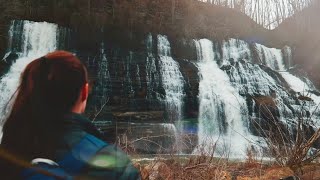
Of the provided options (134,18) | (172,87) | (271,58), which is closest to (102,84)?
(172,87)

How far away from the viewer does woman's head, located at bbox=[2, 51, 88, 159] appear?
1.53 meters

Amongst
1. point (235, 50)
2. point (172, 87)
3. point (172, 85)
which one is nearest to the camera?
point (172, 87)

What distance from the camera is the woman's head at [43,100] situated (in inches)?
60.4

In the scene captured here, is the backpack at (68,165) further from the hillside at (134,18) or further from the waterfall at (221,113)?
the hillside at (134,18)

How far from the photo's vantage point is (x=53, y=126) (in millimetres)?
1545

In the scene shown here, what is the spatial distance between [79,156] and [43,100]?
0.28 m

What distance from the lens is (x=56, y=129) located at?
5.04 feet

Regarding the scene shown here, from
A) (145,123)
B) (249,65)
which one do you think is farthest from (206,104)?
(249,65)

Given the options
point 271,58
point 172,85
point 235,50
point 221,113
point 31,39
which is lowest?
point 221,113

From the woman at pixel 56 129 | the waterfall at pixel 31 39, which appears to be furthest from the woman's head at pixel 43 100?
the waterfall at pixel 31 39

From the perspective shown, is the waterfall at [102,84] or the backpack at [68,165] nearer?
the backpack at [68,165]

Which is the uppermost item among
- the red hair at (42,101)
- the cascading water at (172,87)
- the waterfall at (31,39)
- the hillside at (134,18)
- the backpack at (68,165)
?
the hillside at (134,18)

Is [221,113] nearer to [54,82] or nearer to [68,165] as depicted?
[54,82]

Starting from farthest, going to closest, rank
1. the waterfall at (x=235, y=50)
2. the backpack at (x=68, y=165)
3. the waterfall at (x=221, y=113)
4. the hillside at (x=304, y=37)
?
the hillside at (x=304, y=37) → the waterfall at (x=235, y=50) → the waterfall at (x=221, y=113) → the backpack at (x=68, y=165)
